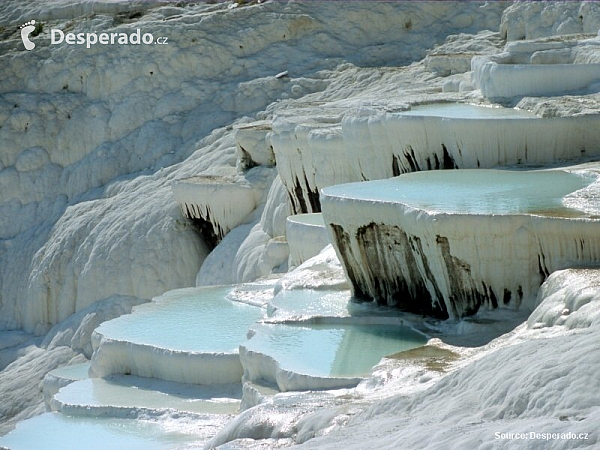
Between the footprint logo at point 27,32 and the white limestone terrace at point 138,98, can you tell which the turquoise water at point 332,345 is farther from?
the footprint logo at point 27,32

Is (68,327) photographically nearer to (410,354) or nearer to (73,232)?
(73,232)

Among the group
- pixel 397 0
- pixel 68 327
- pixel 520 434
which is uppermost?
pixel 397 0

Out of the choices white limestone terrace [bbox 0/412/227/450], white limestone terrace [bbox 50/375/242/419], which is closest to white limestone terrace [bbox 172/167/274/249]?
white limestone terrace [bbox 50/375/242/419]

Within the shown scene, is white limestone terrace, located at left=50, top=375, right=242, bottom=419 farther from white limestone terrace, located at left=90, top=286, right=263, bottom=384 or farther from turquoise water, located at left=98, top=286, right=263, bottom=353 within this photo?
turquoise water, located at left=98, top=286, right=263, bottom=353

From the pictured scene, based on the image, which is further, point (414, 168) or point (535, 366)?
point (414, 168)

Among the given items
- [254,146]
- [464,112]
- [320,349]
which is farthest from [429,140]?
[254,146]

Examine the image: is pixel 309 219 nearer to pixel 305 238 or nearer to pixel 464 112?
pixel 305 238

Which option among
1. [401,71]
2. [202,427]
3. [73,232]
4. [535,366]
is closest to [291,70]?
[401,71]

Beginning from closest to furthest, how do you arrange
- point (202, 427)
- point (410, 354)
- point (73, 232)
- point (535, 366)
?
point (535, 366), point (410, 354), point (202, 427), point (73, 232)

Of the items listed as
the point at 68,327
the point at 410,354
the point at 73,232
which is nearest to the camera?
the point at 410,354
